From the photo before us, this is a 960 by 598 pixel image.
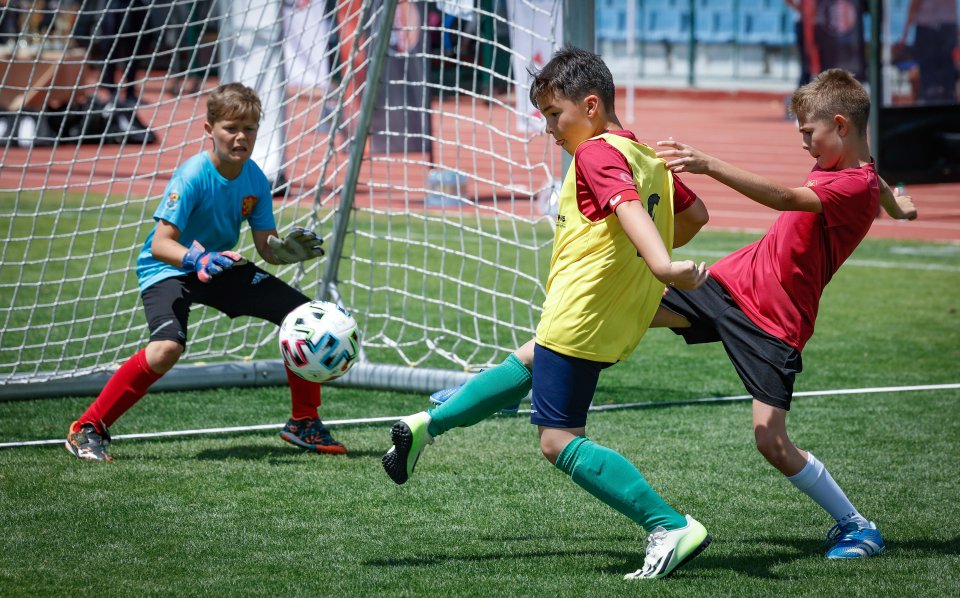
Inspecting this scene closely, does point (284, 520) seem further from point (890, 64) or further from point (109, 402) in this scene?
point (890, 64)

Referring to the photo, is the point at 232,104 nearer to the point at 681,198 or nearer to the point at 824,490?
the point at 681,198

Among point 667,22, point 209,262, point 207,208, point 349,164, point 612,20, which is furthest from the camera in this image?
point 612,20

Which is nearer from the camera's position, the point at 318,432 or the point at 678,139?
the point at 318,432

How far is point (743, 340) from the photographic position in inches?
154

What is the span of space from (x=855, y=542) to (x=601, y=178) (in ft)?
4.84

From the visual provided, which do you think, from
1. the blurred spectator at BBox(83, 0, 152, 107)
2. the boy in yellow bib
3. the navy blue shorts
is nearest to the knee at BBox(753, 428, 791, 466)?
the boy in yellow bib

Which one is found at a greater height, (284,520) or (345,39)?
(345,39)

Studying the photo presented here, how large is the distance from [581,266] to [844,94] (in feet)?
3.47

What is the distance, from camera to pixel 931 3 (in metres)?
13.9

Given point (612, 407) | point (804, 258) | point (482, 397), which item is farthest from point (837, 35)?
point (482, 397)

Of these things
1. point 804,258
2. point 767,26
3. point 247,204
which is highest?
point 767,26

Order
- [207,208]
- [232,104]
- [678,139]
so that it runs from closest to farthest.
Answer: [232,104]
[207,208]
[678,139]

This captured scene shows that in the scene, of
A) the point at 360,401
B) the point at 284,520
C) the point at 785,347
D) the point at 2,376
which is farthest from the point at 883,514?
the point at 2,376

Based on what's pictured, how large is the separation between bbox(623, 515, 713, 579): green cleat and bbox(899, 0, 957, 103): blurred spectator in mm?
11096
